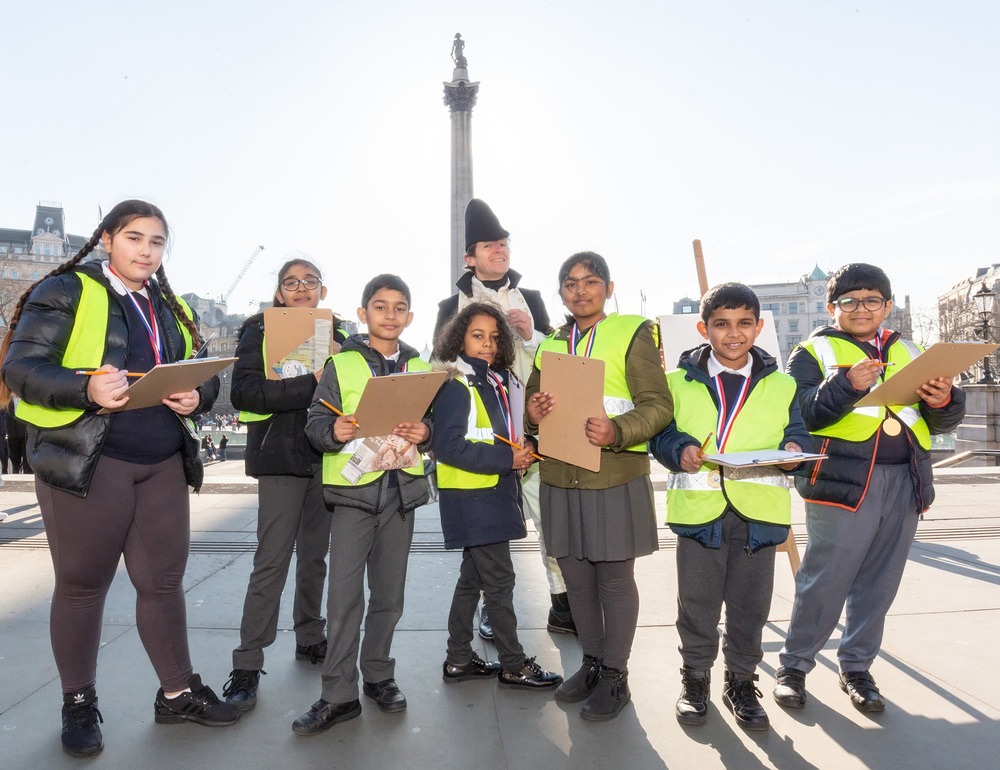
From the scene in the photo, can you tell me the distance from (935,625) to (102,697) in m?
4.33

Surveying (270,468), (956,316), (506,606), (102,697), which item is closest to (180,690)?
(102,697)

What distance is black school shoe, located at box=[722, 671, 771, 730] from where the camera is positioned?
274 centimetres

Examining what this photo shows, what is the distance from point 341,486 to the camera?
2988mm

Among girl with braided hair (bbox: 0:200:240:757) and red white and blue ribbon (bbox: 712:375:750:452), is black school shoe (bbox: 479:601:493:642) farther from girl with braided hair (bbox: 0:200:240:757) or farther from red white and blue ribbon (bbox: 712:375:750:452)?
red white and blue ribbon (bbox: 712:375:750:452)

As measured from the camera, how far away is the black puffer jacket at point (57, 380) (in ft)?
8.18

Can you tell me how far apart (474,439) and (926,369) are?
6.20 feet

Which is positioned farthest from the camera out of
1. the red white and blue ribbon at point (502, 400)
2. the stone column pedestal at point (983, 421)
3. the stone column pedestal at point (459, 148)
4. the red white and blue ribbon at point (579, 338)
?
the stone column pedestal at point (459, 148)

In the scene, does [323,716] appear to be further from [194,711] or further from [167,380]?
[167,380]

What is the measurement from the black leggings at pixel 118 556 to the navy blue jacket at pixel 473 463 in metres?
1.13

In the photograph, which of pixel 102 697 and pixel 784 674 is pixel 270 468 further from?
pixel 784 674

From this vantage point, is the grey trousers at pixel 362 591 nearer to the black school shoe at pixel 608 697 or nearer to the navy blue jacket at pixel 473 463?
the navy blue jacket at pixel 473 463

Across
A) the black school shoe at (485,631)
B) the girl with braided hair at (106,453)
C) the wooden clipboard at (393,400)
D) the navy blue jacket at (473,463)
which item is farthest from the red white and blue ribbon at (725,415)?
the girl with braided hair at (106,453)

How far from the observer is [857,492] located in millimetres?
3084

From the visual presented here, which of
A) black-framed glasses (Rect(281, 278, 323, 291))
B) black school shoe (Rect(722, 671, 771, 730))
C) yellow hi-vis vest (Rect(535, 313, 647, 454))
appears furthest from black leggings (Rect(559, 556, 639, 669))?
black-framed glasses (Rect(281, 278, 323, 291))
